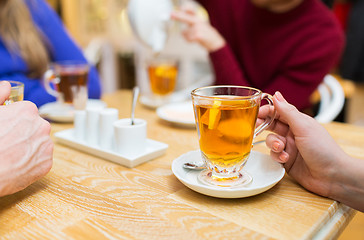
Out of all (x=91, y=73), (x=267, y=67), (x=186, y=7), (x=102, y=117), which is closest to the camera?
(x=102, y=117)

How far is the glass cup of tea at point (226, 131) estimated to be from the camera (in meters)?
0.60

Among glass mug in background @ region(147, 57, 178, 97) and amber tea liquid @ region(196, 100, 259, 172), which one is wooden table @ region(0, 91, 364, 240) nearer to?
amber tea liquid @ region(196, 100, 259, 172)

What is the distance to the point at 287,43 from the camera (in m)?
1.54

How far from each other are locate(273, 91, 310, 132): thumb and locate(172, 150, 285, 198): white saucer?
0.10 m

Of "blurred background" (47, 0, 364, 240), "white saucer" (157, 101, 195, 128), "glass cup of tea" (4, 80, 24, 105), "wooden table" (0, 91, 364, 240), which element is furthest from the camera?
"blurred background" (47, 0, 364, 240)

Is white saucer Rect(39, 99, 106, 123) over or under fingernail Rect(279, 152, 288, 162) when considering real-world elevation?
under

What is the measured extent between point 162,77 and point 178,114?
29 centimetres

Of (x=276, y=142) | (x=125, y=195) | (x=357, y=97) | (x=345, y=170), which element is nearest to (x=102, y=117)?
(x=125, y=195)

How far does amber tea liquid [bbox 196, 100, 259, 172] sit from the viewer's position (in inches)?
23.5

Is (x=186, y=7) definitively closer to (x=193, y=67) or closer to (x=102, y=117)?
(x=102, y=117)

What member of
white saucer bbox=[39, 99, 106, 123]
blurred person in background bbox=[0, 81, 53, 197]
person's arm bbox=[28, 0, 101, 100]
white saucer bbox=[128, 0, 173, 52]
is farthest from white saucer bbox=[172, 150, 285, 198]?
person's arm bbox=[28, 0, 101, 100]

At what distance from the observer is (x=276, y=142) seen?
64cm

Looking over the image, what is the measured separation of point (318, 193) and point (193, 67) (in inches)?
98.0

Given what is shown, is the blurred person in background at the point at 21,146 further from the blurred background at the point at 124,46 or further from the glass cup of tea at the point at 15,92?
the blurred background at the point at 124,46
